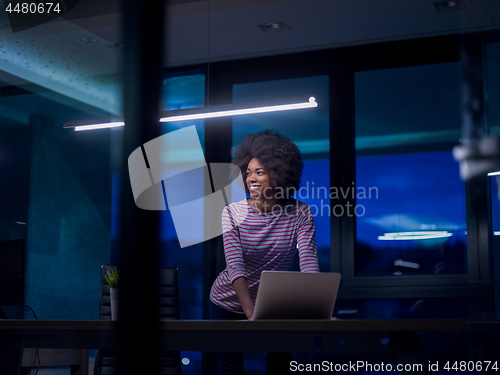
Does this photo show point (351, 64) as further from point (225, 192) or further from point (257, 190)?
point (257, 190)

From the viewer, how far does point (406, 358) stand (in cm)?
158

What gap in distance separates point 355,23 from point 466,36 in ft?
3.08

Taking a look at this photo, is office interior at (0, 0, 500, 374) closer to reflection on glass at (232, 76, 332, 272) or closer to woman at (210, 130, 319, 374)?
reflection on glass at (232, 76, 332, 272)

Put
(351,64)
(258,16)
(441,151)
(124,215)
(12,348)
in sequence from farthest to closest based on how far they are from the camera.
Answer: (351,64) → (441,151) → (258,16) → (12,348) → (124,215)

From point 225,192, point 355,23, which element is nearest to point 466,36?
point 355,23

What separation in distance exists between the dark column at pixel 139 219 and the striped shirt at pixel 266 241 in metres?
2.04

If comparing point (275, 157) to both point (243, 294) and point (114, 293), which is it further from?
point (114, 293)

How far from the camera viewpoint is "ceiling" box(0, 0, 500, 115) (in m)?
4.00

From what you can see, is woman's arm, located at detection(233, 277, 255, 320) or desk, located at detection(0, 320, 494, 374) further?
woman's arm, located at detection(233, 277, 255, 320)

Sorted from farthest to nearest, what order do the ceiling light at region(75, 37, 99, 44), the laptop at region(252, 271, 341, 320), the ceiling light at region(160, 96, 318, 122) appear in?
1. the ceiling light at region(75, 37, 99, 44)
2. the ceiling light at region(160, 96, 318, 122)
3. the laptop at region(252, 271, 341, 320)

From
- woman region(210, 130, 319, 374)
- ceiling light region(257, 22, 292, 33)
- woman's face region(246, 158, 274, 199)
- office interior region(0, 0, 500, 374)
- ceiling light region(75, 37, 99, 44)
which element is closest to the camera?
woman region(210, 130, 319, 374)

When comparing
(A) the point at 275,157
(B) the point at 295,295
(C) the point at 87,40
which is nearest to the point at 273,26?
(C) the point at 87,40

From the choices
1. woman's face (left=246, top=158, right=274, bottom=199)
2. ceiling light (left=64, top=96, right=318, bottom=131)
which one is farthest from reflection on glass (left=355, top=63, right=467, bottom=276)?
woman's face (left=246, top=158, right=274, bottom=199)

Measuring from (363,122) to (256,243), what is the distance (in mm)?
2470
